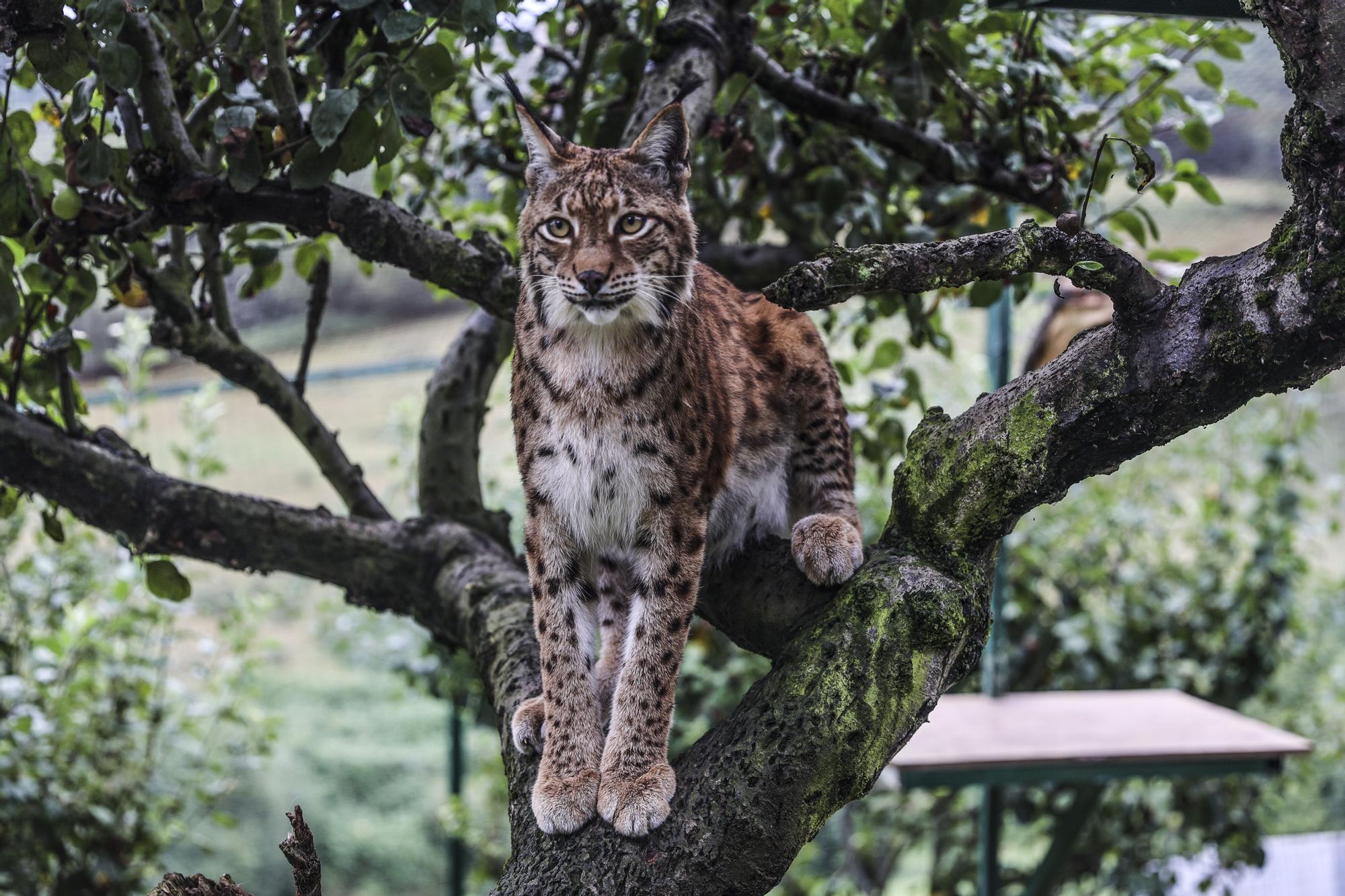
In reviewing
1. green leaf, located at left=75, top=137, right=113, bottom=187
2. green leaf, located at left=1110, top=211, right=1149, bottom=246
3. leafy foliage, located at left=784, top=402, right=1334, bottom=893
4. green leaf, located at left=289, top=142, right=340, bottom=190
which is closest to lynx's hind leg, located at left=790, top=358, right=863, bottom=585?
green leaf, located at left=1110, top=211, right=1149, bottom=246

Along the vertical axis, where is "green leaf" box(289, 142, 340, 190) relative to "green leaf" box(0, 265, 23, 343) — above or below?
above

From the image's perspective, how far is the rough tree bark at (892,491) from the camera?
5.37ft

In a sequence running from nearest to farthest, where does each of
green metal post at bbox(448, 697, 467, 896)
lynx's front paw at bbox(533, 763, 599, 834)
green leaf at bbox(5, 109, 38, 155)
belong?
lynx's front paw at bbox(533, 763, 599, 834) → green leaf at bbox(5, 109, 38, 155) → green metal post at bbox(448, 697, 467, 896)

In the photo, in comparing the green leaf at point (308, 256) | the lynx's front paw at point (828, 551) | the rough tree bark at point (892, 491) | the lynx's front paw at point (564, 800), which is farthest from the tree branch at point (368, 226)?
the lynx's front paw at point (564, 800)

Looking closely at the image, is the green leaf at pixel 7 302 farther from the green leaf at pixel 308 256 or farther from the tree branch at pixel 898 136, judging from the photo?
the tree branch at pixel 898 136

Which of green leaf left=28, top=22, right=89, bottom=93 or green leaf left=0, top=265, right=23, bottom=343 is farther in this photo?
green leaf left=0, top=265, right=23, bottom=343

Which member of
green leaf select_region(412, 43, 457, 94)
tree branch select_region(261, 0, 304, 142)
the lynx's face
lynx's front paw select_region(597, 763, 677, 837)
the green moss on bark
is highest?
tree branch select_region(261, 0, 304, 142)

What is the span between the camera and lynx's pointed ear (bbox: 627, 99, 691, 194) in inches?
100

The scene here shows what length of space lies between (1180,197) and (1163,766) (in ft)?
14.9

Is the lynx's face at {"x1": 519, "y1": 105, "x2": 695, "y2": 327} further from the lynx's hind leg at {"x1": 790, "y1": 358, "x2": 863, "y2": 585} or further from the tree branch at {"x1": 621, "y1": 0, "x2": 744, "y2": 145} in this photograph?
the lynx's hind leg at {"x1": 790, "y1": 358, "x2": 863, "y2": 585}

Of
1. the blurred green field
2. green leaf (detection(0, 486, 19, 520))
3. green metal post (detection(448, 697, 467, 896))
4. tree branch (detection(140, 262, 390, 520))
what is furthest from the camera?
the blurred green field

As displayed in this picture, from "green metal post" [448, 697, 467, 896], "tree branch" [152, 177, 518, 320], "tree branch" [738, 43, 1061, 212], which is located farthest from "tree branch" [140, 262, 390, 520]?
"green metal post" [448, 697, 467, 896]

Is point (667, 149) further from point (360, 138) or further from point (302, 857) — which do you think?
point (302, 857)

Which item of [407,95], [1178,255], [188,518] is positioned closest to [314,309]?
[188,518]
